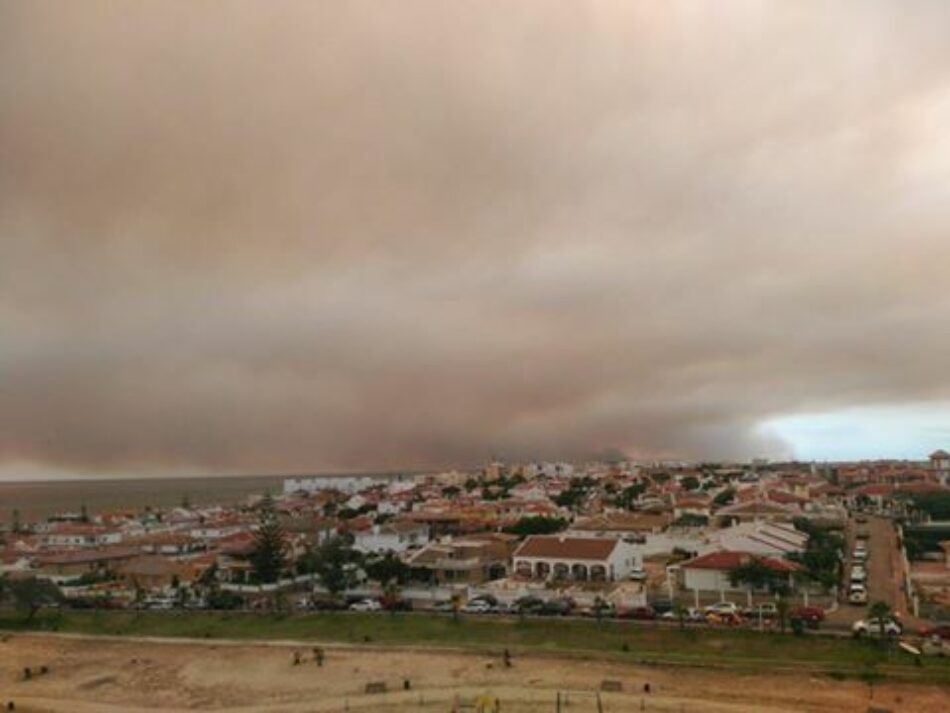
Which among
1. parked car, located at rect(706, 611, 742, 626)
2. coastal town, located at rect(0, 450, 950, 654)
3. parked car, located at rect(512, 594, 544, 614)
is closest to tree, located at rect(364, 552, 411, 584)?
coastal town, located at rect(0, 450, 950, 654)

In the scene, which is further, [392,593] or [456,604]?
[392,593]

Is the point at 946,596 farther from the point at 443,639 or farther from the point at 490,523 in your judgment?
the point at 490,523

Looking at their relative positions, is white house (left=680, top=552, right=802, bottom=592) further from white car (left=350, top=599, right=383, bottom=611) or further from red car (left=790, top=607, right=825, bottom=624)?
white car (left=350, top=599, right=383, bottom=611)

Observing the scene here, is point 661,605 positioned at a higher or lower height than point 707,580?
lower

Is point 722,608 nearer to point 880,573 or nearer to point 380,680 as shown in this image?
point 880,573

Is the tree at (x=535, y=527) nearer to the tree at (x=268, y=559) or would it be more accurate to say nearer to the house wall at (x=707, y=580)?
the tree at (x=268, y=559)

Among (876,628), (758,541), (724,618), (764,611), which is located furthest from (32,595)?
(876,628)
